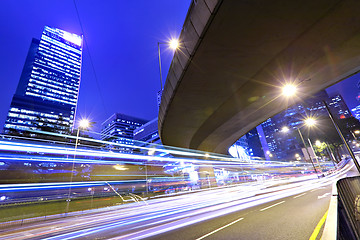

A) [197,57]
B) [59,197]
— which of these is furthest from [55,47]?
[197,57]

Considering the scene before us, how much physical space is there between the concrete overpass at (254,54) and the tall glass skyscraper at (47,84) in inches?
4302

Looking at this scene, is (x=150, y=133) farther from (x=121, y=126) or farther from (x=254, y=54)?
(x=254, y=54)

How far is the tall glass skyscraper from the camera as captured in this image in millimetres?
115375

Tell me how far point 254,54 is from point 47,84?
617ft

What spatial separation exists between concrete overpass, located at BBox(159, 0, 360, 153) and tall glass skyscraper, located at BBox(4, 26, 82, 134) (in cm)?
10928

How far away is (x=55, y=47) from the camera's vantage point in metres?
184

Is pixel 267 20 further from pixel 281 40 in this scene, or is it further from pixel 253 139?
pixel 253 139

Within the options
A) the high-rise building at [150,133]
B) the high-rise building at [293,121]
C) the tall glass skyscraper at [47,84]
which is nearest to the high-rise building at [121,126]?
the tall glass skyscraper at [47,84]

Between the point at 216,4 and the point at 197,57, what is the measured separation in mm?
2840

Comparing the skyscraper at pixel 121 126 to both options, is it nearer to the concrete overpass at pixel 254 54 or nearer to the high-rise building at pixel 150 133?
the high-rise building at pixel 150 133

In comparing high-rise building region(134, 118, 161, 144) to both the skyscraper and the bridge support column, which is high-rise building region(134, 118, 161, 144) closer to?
the skyscraper

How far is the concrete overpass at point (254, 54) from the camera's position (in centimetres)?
706

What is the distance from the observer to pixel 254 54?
9.20m

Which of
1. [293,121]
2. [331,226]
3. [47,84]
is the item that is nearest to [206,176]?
[331,226]
